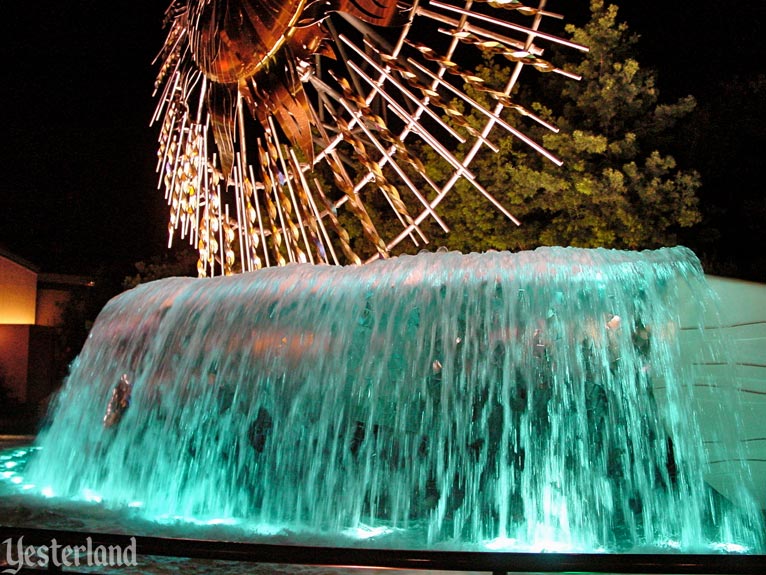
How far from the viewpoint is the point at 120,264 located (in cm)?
2400

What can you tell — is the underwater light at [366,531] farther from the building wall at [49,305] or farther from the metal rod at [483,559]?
the building wall at [49,305]

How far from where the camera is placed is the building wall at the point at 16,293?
21.3 meters

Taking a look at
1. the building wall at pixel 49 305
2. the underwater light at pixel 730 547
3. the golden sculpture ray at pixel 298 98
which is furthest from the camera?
the building wall at pixel 49 305

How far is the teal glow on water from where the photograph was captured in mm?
4816

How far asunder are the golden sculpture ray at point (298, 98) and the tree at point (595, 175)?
207 inches

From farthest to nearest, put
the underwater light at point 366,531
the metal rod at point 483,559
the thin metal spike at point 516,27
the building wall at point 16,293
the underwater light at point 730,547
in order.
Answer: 1. the building wall at point 16,293
2. the thin metal spike at point 516,27
3. the underwater light at point 366,531
4. the underwater light at point 730,547
5. the metal rod at point 483,559

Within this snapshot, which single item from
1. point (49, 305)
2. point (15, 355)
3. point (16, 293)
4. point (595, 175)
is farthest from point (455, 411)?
point (49, 305)

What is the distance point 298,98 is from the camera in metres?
7.48

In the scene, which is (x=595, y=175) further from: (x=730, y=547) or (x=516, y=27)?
(x=730, y=547)

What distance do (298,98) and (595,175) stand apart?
7.40 metres

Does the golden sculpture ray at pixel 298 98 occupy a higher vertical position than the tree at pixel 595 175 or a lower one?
lower

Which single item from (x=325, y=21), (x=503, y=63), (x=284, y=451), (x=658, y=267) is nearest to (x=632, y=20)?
(x=503, y=63)

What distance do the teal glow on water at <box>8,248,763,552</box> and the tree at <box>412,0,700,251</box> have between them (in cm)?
801

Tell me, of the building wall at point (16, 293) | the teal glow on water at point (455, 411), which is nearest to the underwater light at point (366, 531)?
the teal glow on water at point (455, 411)
